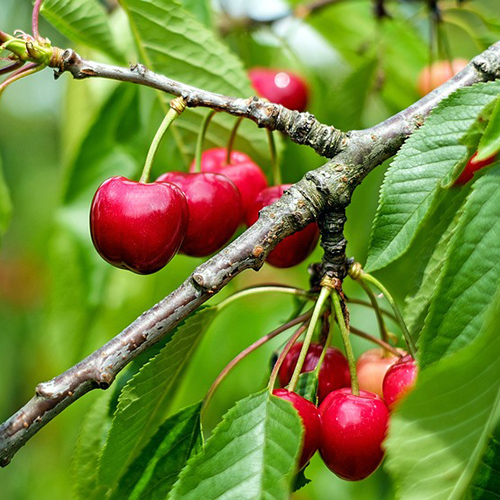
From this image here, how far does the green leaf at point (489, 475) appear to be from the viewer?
901 millimetres

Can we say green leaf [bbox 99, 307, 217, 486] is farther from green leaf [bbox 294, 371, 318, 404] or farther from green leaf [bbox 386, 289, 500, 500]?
green leaf [bbox 386, 289, 500, 500]

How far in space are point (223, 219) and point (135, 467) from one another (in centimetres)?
37

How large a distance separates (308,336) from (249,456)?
203 millimetres

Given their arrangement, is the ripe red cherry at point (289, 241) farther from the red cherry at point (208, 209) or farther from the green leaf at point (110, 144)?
the green leaf at point (110, 144)

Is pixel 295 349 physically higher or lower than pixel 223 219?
lower

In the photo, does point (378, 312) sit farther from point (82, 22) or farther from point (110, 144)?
point (110, 144)

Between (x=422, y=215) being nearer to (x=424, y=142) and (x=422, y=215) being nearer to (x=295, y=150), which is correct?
(x=424, y=142)

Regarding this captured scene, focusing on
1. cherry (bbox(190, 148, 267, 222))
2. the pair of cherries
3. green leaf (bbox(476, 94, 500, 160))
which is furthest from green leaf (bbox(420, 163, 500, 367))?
cherry (bbox(190, 148, 267, 222))

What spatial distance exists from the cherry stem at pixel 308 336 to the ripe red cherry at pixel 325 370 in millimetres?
94

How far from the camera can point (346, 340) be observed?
102cm

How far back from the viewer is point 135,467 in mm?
1063

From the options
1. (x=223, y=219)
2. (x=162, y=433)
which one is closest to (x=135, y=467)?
(x=162, y=433)

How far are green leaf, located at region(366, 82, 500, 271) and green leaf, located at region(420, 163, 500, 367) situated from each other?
10 centimetres

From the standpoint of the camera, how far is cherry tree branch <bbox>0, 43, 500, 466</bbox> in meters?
0.89
